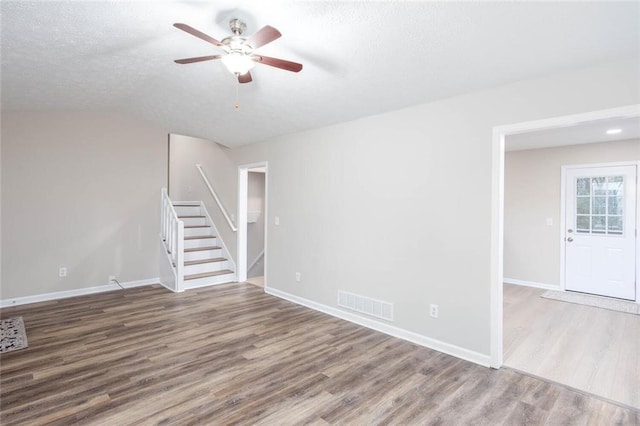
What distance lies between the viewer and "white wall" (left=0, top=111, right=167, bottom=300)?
4.58 metres

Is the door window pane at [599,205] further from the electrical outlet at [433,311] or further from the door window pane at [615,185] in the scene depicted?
the electrical outlet at [433,311]

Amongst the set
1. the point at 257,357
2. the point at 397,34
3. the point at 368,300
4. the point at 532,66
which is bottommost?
the point at 257,357

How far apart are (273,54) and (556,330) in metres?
4.23

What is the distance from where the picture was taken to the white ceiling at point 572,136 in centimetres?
413

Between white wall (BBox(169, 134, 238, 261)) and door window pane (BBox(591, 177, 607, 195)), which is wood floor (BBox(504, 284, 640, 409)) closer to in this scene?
door window pane (BBox(591, 177, 607, 195))

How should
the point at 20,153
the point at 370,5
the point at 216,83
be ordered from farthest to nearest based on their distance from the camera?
the point at 20,153 < the point at 216,83 < the point at 370,5

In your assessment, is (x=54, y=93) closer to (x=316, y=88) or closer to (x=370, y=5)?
(x=316, y=88)

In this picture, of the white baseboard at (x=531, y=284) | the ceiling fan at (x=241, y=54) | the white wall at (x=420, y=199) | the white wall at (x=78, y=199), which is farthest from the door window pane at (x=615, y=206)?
the white wall at (x=78, y=199)

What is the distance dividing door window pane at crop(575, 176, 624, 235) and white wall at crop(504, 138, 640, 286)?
280 mm

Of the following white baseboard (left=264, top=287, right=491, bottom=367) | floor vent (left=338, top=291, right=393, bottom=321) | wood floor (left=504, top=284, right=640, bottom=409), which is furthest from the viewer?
floor vent (left=338, top=291, right=393, bottom=321)

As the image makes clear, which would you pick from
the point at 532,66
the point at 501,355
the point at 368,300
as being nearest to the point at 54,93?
the point at 368,300

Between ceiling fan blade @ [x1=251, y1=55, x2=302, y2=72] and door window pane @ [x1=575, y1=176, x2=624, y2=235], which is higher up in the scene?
ceiling fan blade @ [x1=251, y1=55, x2=302, y2=72]

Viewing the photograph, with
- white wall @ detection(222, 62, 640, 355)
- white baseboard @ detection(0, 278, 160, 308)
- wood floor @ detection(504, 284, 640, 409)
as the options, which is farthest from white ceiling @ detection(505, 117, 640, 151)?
white baseboard @ detection(0, 278, 160, 308)

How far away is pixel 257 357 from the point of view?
3.07 meters
